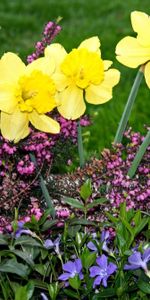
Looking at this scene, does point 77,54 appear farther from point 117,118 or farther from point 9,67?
point 117,118

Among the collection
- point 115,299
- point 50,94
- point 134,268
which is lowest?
point 115,299

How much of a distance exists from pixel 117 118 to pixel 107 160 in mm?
1886

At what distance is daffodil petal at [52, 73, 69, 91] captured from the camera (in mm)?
2354

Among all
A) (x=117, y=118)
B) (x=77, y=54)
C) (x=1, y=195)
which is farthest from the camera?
(x=117, y=118)

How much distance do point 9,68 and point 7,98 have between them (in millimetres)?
104

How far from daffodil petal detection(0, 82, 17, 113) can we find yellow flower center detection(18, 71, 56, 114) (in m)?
0.03

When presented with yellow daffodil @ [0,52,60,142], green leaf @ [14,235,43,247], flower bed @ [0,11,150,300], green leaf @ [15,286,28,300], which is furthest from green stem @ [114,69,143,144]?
green leaf @ [15,286,28,300]

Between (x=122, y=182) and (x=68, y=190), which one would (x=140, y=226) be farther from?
(x=68, y=190)

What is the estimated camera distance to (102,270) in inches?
78.6

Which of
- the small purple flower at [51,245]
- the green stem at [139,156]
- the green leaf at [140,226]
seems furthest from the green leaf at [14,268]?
the green stem at [139,156]

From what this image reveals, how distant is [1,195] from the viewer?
2.46 m

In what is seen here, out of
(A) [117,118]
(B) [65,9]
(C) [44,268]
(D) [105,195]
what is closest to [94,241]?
(C) [44,268]

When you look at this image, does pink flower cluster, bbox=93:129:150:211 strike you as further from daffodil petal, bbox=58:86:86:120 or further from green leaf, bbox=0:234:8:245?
green leaf, bbox=0:234:8:245

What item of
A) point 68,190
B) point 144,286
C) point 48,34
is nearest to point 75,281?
point 144,286
